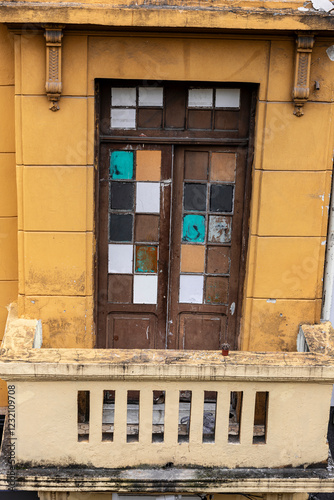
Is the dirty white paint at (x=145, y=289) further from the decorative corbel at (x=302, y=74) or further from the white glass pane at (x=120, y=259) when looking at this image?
the decorative corbel at (x=302, y=74)

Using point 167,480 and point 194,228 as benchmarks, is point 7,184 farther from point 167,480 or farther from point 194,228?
point 167,480

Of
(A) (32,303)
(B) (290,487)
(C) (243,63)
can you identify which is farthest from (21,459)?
(C) (243,63)

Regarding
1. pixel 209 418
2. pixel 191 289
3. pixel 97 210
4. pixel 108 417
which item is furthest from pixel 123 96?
pixel 209 418

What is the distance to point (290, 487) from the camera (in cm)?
508

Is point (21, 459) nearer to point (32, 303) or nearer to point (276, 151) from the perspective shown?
point (32, 303)

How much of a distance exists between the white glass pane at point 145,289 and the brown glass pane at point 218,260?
55cm

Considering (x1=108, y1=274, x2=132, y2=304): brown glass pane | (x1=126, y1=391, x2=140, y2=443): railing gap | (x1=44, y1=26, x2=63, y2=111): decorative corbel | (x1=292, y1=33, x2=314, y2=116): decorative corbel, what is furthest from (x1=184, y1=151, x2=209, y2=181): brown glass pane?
(x1=126, y1=391, x2=140, y2=443): railing gap

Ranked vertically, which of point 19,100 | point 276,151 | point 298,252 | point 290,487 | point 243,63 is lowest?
point 290,487

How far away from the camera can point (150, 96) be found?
569 cm

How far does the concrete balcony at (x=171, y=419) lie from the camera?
4922mm

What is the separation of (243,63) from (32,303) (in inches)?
113

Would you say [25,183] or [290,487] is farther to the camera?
[25,183]

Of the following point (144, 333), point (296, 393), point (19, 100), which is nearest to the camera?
point (296, 393)

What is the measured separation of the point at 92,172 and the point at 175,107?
991mm
